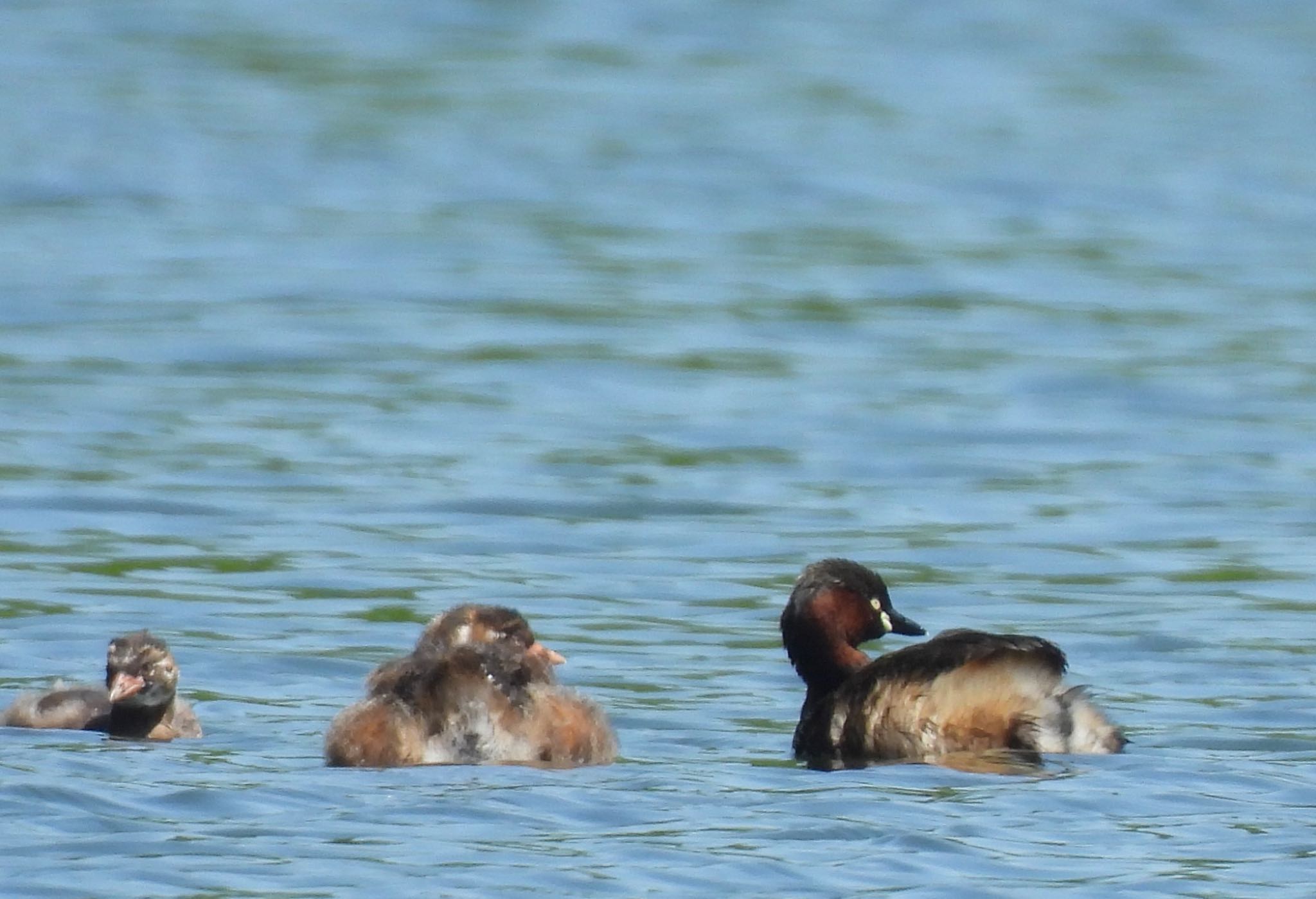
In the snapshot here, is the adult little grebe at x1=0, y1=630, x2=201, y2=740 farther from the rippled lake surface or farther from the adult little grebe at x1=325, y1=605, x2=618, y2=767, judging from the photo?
the adult little grebe at x1=325, y1=605, x2=618, y2=767

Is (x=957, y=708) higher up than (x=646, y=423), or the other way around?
(x=646, y=423)

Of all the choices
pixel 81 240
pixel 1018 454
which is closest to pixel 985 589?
pixel 1018 454

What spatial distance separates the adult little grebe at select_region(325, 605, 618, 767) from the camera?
9.10 m

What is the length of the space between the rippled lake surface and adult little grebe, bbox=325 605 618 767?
16 centimetres

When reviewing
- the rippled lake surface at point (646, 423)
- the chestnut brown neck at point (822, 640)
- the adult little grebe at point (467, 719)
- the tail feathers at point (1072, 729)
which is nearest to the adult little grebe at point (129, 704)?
the rippled lake surface at point (646, 423)

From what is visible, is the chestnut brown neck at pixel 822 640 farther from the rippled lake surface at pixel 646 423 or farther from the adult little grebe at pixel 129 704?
the adult little grebe at pixel 129 704

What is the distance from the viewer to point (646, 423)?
16.4 metres

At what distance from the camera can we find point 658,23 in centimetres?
3550

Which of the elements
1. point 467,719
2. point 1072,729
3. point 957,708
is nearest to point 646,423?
point 957,708

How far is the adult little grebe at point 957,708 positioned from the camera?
30.9ft

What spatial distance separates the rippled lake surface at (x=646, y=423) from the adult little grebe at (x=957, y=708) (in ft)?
0.48

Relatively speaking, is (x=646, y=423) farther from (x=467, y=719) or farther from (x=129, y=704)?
(x=467, y=719)

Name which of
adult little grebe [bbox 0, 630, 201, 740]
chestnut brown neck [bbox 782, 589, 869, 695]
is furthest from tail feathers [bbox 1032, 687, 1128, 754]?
adult little grebe [bbox 0, 630, 201, 740]

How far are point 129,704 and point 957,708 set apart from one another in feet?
8.20
